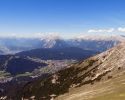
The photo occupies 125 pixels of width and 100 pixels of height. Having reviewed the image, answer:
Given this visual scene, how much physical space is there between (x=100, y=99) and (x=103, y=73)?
9328 cm

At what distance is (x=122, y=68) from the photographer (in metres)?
182

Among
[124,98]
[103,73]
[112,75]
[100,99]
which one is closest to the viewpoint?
[124,98]

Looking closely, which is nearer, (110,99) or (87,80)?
(110,99)

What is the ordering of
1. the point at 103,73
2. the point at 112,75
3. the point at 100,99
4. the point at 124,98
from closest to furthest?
the point at 124,98 < the point at 100,99 < the point at 112,75 < the point at 103,73

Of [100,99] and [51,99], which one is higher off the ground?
[100,99]

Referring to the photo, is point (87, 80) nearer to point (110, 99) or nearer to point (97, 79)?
point (97, 79)

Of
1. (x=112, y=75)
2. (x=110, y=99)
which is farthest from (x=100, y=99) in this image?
(x=112, y=75)

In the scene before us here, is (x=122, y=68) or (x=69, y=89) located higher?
(x=122, y=68)

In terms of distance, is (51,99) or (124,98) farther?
(51,99)

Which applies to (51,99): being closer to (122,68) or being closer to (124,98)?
(122,68)

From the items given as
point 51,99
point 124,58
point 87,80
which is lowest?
point 51,99

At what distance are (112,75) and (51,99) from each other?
48878 mm

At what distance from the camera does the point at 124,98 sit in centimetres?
9031

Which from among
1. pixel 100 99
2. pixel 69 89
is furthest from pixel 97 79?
pixel 100 99
